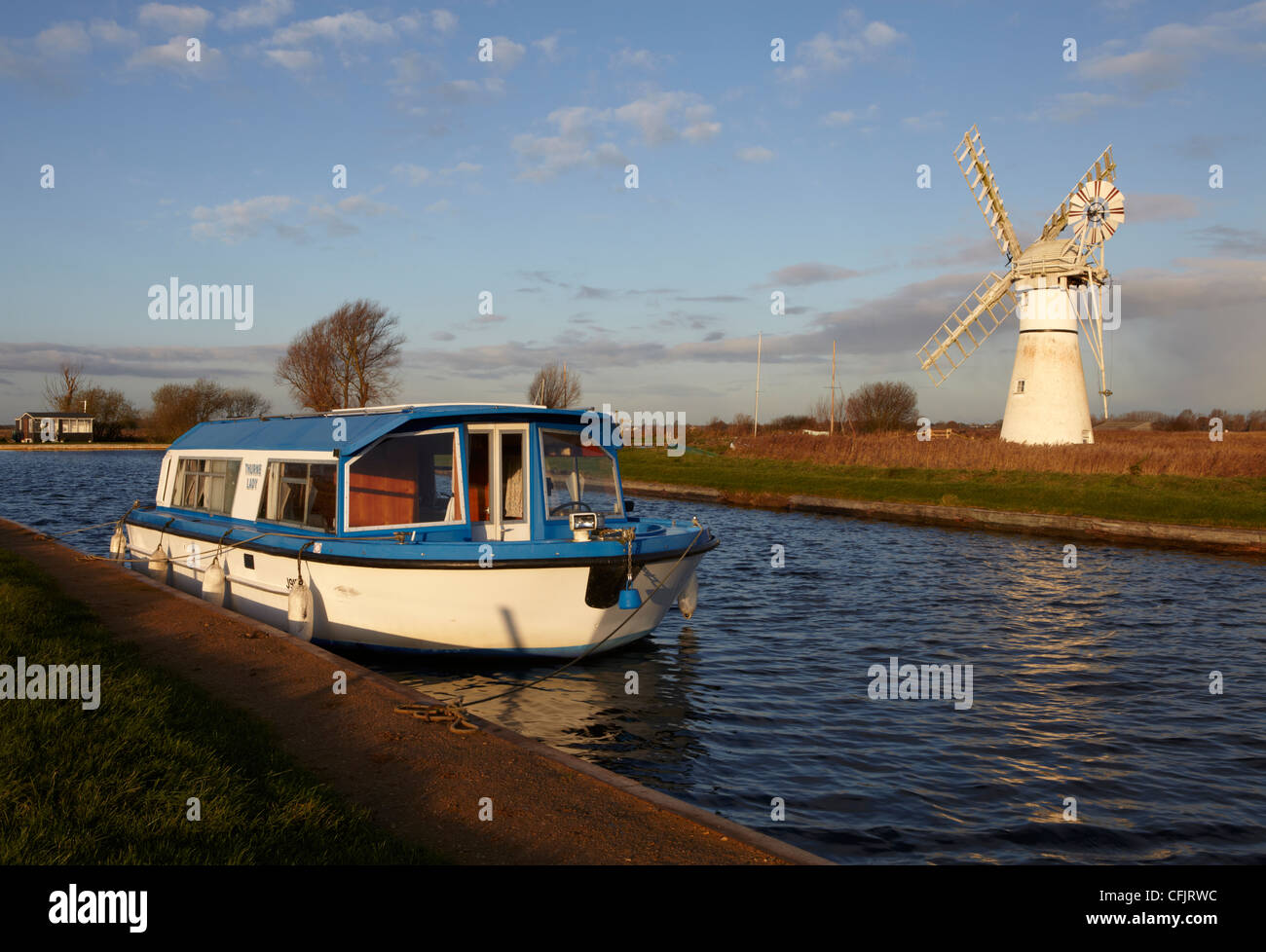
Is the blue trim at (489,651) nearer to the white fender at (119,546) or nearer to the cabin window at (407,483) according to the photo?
the cabin window at (407,483)

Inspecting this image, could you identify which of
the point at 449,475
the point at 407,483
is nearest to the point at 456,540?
the point at 449,475

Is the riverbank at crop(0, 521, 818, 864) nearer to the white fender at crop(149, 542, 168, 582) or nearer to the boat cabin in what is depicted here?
the boat cabin

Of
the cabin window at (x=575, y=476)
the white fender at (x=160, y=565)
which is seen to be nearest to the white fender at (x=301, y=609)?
the cabin window at (x=575, y=476)

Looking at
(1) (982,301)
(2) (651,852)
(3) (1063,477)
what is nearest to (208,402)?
(1) (982,301)

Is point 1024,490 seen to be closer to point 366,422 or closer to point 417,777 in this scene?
point 366,422

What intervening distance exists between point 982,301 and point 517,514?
3854 cm

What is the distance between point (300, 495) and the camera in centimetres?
1364

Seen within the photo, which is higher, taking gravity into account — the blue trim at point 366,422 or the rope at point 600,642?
the blue trim at point 366,422

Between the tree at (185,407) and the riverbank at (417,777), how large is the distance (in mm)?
104247

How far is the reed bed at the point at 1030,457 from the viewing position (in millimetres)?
32219

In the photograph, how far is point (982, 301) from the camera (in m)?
44.8

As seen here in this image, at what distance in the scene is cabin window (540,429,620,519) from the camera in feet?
41.4

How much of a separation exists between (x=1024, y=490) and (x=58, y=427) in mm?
117636
